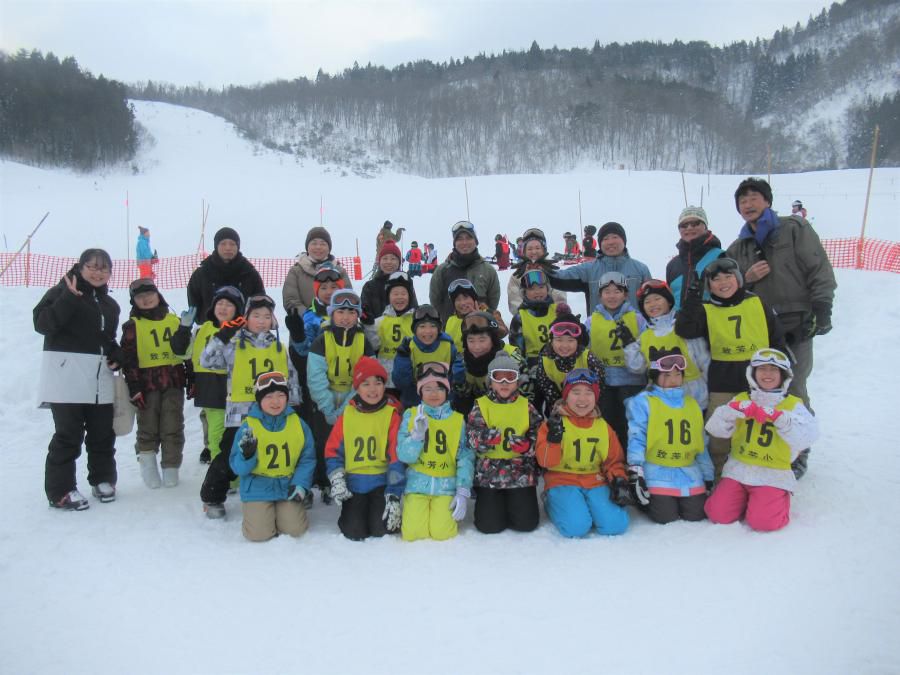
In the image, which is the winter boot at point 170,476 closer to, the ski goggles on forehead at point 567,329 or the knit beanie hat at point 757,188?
the ski goggles on forehead at point 567,329

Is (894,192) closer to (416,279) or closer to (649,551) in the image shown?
(416,279)

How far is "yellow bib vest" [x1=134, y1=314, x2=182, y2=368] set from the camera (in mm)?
4305

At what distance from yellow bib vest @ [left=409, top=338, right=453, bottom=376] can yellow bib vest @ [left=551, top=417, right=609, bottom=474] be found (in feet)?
3.30

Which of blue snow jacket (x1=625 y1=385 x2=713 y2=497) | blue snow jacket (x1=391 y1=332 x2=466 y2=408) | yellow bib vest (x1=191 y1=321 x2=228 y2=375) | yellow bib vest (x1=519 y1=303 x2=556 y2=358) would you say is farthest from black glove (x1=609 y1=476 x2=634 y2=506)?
yellow bib vest (x1=191 y1=321 x2=228 y2=375)

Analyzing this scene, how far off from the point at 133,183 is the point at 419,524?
33.8 metres

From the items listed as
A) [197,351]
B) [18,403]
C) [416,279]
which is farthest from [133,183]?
[197,351]

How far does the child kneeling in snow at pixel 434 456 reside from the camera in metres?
3.51

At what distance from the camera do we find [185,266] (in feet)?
49.9

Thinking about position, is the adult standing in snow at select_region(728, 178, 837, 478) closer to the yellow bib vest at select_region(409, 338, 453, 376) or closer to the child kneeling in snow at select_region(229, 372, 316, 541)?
the yellow bib vest at select_region(409, 338, 453, 376)

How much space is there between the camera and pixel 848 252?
1281cm

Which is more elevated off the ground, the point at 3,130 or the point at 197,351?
the point at 3,130

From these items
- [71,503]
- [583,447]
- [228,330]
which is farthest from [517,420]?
[71,503]

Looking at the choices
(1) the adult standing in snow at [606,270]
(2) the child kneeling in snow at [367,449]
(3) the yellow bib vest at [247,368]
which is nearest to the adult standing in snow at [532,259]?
(1) the adult standing in snow at [606,270]

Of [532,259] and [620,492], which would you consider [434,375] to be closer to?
[620,492]
